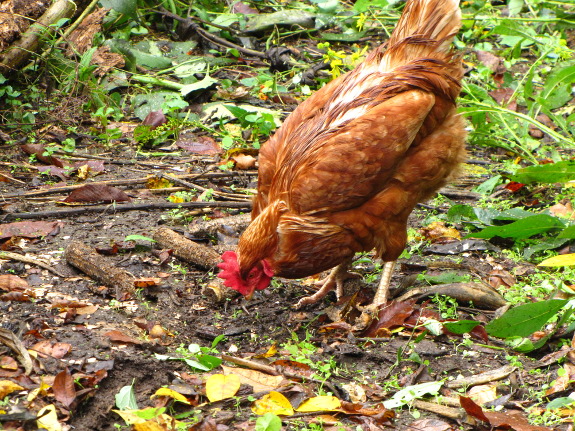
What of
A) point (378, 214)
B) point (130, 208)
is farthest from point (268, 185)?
point (130, 208)

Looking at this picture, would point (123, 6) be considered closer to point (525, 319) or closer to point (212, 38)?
point (212, 38)

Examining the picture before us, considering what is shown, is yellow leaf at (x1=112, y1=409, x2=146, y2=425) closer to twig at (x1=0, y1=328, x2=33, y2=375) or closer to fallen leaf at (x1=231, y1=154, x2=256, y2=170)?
twig at (x1=0, y1=328, x2=33, y2=375)

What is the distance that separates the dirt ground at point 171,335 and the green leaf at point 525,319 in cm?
15

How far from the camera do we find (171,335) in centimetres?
395

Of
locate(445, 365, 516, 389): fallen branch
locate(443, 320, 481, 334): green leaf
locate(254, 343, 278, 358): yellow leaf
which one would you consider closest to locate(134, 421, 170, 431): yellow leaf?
locate(254, 343, 278, 358): yellow leaf

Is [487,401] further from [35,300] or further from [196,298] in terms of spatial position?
[35,300]

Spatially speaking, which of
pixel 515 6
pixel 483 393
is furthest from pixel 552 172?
pixel 515 6

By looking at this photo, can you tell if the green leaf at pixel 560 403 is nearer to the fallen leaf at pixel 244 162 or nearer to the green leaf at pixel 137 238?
the green leaf at pixel 137 238

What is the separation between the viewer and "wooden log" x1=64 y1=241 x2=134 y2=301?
427 centimetres

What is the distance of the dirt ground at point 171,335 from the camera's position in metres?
3.26

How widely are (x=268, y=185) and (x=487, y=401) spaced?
1.97 m

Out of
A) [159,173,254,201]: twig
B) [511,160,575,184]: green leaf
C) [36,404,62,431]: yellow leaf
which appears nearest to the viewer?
[36,404,62,431]: yellow leaf

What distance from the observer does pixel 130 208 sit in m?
5.48

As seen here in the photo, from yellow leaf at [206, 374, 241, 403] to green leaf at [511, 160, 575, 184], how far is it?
2747 millimetres
